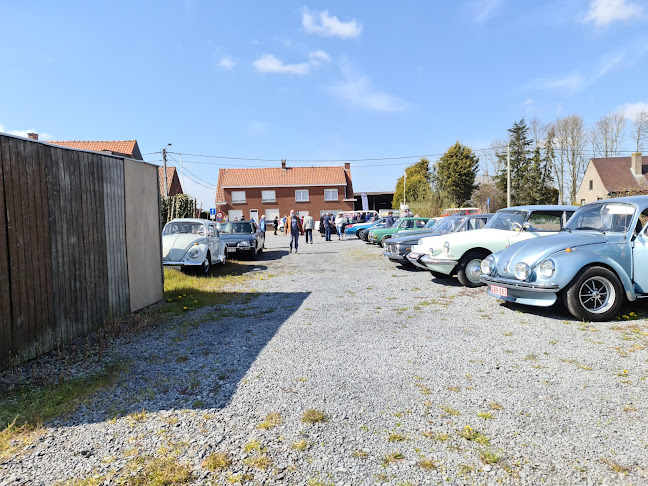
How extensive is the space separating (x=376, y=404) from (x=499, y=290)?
381 centimetres

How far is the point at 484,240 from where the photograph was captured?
875 centimetres

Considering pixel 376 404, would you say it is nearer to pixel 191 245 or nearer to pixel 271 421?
pixel 271 421

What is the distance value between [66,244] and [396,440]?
4568mm

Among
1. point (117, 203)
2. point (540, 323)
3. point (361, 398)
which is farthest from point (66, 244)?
point (540, 323)

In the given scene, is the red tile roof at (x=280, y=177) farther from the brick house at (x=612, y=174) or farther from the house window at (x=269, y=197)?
the brick house at (x=612, y=174)

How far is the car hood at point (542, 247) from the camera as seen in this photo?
606 centimetres

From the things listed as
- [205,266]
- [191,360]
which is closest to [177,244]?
[205,266]

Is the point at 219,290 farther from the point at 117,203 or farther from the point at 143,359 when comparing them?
the point at 143,359

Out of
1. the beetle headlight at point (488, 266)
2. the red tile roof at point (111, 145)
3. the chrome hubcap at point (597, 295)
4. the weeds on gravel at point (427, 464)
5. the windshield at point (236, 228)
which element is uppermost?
the red tile roof at point (111, 145)

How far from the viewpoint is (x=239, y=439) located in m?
2.96

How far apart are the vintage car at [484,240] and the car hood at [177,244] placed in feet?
19.9

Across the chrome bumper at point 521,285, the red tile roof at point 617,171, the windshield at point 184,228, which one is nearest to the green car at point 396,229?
the windshield at point 184,228

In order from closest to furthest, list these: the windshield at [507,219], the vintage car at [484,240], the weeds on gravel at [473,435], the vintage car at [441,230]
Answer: the weeds on gravel at [473,435], the vintage car at [484,240], the windshield at [507,219], the vintage car at [441,230]

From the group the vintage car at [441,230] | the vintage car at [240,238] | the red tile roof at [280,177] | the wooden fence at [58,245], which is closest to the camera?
the wooden fence at [58,245]
